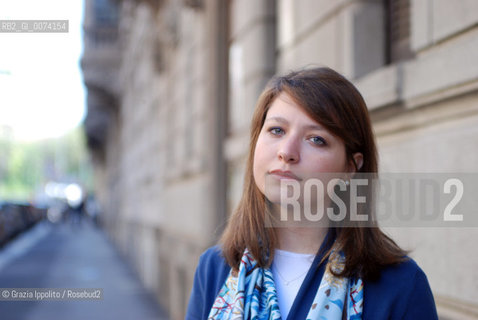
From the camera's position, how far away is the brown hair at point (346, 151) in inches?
73.4

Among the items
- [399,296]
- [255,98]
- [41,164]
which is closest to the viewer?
[399,296]

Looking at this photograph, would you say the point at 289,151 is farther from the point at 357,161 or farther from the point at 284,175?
the point at 357,161

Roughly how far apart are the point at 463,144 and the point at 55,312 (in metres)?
7.91

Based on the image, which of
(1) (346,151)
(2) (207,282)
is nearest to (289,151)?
(1) (346,151)

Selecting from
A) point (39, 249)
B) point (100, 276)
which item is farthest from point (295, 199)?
point (39, 249)

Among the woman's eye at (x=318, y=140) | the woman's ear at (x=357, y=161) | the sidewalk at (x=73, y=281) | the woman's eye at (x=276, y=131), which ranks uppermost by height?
the woman's eye at (x=276, y=131)

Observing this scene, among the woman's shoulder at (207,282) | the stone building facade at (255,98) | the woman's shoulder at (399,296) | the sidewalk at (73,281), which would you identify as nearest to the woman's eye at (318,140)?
the woman's shoulder at (399,296)

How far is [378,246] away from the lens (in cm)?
194

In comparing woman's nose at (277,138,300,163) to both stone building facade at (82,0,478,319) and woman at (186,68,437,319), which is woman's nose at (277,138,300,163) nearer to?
woman at (186,68,437,319)

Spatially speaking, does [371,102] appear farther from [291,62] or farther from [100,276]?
[100,276]

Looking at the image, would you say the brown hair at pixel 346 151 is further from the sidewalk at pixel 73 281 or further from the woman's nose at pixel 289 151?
the sidewalk at pixel 73 281

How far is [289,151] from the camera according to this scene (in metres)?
1.82

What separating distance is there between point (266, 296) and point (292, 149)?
1.58ft

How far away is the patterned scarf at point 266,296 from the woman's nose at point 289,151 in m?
0.35
